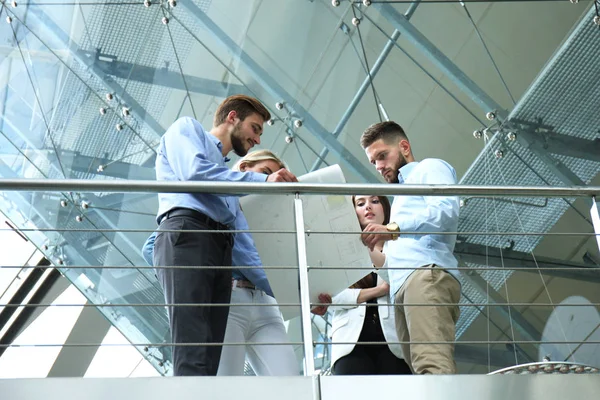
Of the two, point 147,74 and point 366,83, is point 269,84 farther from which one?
point 147,74

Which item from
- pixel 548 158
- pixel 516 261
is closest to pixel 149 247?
pixel 516 261

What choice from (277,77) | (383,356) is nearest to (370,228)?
(383,356)

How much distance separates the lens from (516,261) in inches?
127

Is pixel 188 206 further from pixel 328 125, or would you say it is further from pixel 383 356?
pixel 328 125

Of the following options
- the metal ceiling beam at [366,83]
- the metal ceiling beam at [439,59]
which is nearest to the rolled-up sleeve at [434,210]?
the metal ceiling beam at [439,59]

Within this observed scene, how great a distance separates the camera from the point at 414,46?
3.33m

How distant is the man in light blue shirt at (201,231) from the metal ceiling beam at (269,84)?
50.9 inches

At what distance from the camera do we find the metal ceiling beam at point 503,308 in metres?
3.20

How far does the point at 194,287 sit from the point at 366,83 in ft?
5.43

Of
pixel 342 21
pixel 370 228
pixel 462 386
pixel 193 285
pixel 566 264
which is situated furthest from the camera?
pixel 342 21

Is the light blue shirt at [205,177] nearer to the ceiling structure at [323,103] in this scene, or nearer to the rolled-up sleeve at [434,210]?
the rolled-up sleeve at [434,210]

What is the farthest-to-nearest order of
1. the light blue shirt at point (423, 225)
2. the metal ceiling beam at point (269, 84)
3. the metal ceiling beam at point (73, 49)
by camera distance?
the metal ceiling beam at point (73, 49) → the metal ceiling beam at point (269, 84) → the light blue shirt at point (423, 225)

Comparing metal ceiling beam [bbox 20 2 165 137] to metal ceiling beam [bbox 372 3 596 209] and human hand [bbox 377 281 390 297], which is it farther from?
human hand [bbox 377 281 390 297]

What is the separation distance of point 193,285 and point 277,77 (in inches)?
66.7
